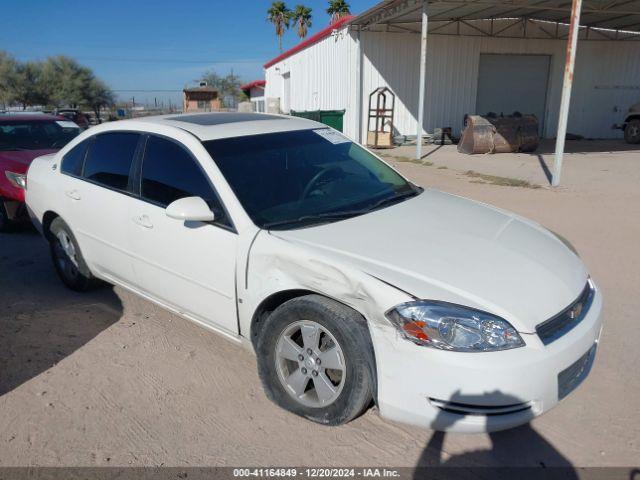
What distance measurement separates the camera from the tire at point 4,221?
669 centimetres

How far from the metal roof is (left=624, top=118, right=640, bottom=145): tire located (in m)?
3.39

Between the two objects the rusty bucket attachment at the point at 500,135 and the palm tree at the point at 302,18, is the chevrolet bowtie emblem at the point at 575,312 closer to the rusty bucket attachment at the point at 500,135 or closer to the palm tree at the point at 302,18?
the rusty bucket attachment at the point at 500,135

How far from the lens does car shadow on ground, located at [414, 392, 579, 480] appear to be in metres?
2.31

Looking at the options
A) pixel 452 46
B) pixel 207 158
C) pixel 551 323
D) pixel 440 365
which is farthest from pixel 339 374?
pixel 452 46

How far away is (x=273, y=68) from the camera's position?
2747cm

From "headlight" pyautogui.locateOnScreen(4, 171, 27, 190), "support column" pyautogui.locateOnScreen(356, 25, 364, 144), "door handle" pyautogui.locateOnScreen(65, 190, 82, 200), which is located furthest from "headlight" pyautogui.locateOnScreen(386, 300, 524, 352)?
"support column" pyautogui.locateOnScreen(356, 25, 364, 144)

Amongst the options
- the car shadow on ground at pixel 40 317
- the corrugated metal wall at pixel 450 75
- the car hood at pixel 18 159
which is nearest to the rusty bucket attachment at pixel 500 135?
the corrugated metal wall at pixel 450 75

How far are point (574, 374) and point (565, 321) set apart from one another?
0.90 ft

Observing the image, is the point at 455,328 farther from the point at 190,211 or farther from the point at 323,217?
the point at 190,211

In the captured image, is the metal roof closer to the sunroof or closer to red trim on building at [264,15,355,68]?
red trim on building at [264,15,355,68]

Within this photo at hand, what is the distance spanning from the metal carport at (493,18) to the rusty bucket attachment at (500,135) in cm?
170

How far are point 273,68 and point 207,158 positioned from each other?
85.0 ft

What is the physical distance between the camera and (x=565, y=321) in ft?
8.28

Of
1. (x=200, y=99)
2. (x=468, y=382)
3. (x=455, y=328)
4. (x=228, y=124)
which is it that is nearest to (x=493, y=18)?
(x=228, y=124)
